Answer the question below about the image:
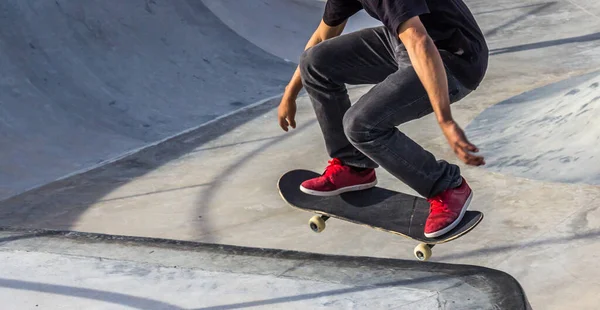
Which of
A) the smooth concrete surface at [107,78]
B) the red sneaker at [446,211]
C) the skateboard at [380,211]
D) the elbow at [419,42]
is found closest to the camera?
the elbow at [419,42]

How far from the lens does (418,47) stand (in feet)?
11.4

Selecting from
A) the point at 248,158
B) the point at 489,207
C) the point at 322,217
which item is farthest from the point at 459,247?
the point at 248,158

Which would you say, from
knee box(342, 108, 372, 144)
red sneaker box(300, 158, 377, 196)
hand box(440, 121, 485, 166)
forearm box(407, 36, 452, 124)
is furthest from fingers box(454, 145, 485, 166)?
red sneaker box(300, 158, 377, 196)

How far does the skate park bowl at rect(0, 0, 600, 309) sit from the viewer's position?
3.55 meters

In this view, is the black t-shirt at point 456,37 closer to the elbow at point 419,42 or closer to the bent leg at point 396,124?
the bent leg at point 396,124

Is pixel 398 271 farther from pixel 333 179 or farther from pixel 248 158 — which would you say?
pixel 248 158

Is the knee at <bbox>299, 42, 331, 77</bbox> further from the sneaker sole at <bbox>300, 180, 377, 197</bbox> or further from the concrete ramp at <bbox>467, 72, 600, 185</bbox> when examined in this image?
the concrete ramp at <bbox>467, 72, 600, 185</bbox>

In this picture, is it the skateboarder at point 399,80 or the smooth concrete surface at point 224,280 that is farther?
the skateboarder at point 399,80

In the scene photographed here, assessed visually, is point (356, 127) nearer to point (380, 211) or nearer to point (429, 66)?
point (429, 66)

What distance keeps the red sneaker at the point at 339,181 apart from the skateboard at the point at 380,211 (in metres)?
0.04

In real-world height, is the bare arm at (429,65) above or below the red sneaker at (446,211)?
above

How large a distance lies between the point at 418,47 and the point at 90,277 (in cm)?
172

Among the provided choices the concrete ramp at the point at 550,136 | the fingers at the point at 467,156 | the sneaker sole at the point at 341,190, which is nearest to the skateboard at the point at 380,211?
the sneaker sole at the point at 341,190

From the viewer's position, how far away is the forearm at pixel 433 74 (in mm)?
3479
